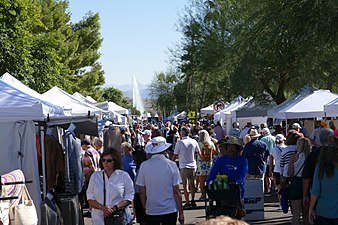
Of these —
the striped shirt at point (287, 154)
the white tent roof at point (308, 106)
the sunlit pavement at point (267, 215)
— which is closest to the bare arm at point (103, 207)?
the striped shirt at point (287, 154)

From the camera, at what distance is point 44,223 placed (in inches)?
365

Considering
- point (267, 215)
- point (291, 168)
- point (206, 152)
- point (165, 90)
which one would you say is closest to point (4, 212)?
point (291, 168)

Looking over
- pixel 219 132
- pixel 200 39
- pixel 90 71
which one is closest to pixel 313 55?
pixel 219 132

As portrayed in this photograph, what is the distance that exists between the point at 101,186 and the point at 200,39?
109ft

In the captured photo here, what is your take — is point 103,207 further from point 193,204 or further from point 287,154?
point 193,204

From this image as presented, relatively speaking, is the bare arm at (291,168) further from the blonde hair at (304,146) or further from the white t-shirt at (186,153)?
the white t-shirt at (186,153)

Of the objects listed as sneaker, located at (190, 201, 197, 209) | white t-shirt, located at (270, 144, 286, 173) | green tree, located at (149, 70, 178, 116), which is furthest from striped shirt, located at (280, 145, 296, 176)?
green tree, located at (149, 70, 178, 116)

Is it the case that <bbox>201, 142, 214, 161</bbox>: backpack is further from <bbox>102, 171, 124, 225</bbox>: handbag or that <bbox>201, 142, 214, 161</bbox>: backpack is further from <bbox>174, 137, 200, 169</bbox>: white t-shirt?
<bbox>102, 171, 124, 225</bbox>: handbag

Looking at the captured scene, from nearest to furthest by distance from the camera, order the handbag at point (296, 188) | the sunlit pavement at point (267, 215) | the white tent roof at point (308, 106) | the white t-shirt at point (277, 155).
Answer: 1. the handbag at point (296, 188)
2. the sunlit pavement at point (267, 215)
3. the white t-shirt at point (277, 155)
4. the white tent roof at point (308, 106)

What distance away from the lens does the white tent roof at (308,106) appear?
863 inches

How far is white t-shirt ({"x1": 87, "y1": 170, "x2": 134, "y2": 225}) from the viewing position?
784cm

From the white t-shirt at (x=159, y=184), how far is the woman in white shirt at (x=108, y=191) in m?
0.76

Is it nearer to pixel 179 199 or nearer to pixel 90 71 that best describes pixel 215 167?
pixel 179 199

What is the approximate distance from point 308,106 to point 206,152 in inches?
273
